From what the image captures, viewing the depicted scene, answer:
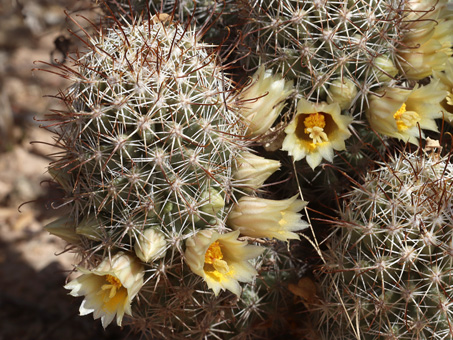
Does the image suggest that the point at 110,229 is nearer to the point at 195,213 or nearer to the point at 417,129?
the point at 195,213

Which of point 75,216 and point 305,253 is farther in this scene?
point 305,253

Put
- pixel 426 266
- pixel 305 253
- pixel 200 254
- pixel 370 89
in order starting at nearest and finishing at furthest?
pixel 200 254
pixel 426 266
pixel 370 89
pixel 305 253

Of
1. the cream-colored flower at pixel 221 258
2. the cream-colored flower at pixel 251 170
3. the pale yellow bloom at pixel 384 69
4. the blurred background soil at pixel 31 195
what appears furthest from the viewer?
the blurred background soil at pixel 31 195

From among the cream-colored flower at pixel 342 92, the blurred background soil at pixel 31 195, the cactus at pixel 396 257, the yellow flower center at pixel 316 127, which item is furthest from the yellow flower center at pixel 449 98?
the blurred background soil at pixel 31 195

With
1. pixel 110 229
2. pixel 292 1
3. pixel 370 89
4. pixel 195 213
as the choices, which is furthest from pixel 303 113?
pixel 110 229

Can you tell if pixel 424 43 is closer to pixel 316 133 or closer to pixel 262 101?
pixel 316 133

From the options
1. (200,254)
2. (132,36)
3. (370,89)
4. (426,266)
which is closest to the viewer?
(200,254)

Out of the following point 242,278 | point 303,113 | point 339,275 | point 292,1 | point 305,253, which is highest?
point 292,1

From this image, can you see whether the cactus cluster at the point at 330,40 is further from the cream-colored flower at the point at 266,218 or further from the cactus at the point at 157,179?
the cream-colored flower at the point at 266,218
